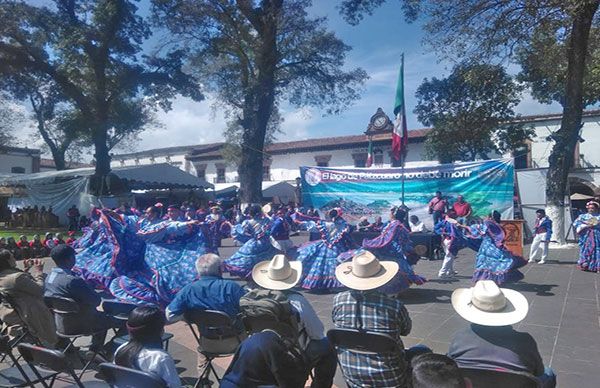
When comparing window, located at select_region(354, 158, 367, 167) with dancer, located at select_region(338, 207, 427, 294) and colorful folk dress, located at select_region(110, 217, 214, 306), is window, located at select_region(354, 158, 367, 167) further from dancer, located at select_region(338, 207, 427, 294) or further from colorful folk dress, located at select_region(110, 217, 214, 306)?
colorful folk dress, located at select_region(110, 217, 214, 306)

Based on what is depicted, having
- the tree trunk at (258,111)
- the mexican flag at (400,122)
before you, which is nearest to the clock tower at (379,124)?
the tree trunk at (258,111)

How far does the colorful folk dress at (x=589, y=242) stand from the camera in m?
10.5

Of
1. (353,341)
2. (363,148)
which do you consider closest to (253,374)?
(353,341)

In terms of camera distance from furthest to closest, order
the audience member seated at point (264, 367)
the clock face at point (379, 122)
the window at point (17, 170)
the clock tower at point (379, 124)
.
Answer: the window at point (17, 170) → the clock face at point (379, 122) → the clock tower at point (379, 124) → the audience member seated at point (264, 367)

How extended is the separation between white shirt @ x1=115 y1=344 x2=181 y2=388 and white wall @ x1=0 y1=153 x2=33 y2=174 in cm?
5301

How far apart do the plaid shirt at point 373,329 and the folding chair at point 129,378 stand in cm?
122

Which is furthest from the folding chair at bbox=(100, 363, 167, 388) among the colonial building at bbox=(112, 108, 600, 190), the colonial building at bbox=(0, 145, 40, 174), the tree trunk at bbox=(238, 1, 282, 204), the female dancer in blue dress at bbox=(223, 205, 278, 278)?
the colonial building at bbox=(0, 145, 40, 174)

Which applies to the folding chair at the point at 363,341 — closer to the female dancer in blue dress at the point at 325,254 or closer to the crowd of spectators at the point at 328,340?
the crowd of spectators at the point at 328,340

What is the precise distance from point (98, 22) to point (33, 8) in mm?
3121

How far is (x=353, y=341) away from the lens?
3.19 metres

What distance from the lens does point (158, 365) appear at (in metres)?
2.97

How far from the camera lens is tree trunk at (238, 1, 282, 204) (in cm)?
1961

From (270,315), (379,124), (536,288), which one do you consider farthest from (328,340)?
(379,124)

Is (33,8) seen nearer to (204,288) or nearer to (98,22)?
(98,22)
